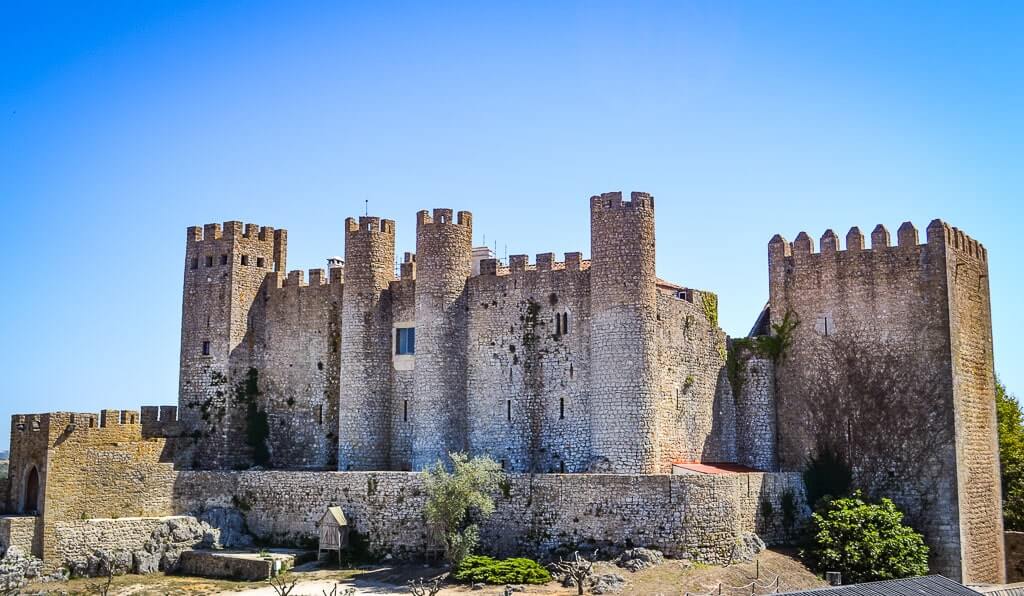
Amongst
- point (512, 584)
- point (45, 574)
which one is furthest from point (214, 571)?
point (512, 584)

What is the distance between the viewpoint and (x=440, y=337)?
40.1 metres

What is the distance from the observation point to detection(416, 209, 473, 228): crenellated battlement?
4047 centimetres

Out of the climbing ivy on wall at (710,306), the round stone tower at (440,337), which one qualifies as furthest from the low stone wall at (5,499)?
the climbing ivy on wall at (710,306)

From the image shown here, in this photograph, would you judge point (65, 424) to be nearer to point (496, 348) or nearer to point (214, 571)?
point (214, 571)

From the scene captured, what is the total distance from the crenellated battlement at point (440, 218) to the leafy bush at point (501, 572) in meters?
13.2

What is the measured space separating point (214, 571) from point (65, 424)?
736 cm

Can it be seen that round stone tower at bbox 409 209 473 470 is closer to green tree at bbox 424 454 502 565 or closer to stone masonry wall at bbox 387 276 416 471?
stone masonry wall at bbox 387 276 416 471

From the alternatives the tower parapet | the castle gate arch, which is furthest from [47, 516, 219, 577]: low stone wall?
the tower parapet

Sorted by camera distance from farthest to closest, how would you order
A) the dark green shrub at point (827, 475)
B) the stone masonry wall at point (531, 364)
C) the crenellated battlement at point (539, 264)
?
the crenellated battlement at point (539, 264) < the stone masonry wall at point (531, 364) < the dark green shrub at point (827, 475)

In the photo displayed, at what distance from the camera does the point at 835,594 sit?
22219 mm

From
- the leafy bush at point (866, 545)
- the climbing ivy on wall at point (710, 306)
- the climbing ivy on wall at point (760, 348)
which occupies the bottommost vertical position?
the leafy bush at point (866, 545)

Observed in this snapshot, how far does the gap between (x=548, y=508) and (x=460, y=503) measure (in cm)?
288

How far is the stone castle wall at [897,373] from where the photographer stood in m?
37.0

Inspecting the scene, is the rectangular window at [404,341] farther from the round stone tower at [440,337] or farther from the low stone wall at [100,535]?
the low stone wall at [100,535]
